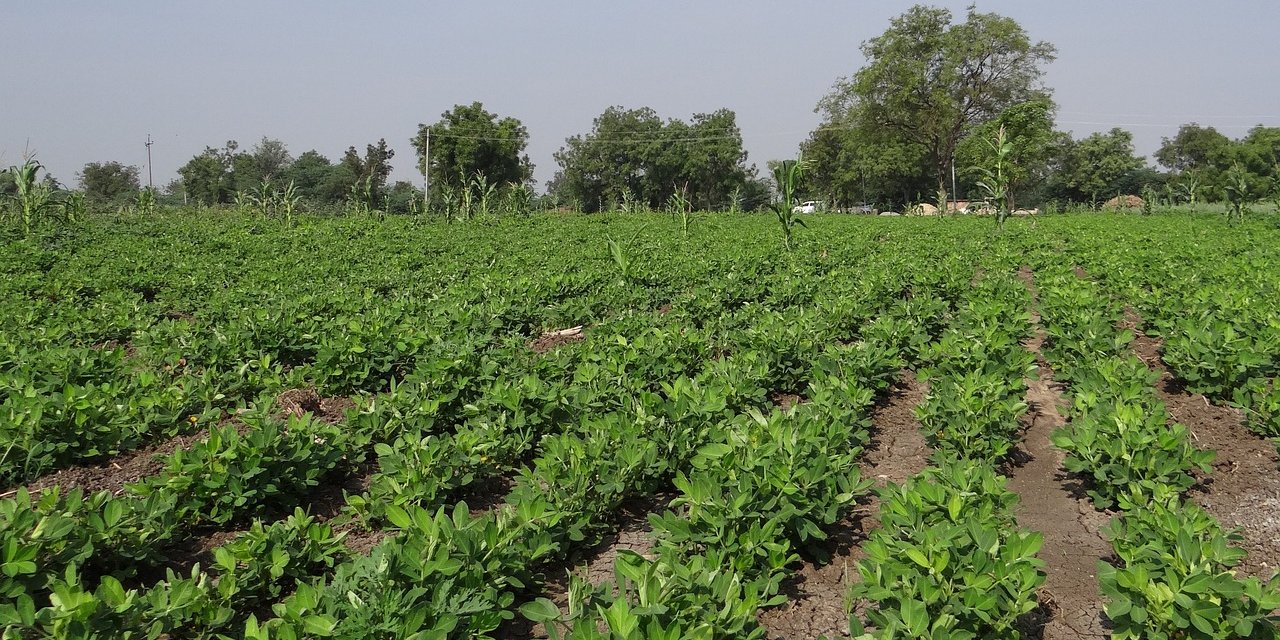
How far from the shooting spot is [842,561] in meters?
2.97

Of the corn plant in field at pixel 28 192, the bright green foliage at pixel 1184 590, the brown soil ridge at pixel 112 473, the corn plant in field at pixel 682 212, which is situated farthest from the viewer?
the corn plant in field at pixel 682 212

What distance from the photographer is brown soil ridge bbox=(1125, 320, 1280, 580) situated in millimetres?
2969

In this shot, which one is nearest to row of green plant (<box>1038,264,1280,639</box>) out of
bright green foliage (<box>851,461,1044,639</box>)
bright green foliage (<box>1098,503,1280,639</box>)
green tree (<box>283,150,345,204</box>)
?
bright green foliage (<box>1098,503,1280,639</box>)

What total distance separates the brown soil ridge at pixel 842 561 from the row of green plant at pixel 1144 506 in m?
0.84

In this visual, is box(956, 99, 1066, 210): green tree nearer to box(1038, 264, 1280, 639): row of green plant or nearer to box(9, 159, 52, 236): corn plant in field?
box(1038, 264, 1280, 639): row of green plant

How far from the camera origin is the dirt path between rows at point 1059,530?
2553 mm

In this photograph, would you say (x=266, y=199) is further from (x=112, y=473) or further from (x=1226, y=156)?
(x=1226, y=156)

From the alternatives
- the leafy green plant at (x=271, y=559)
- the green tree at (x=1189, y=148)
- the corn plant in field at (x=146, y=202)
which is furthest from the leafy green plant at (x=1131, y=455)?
the green tree at (x=1189, y=148)

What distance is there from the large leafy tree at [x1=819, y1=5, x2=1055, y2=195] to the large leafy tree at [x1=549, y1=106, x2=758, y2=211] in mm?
17968

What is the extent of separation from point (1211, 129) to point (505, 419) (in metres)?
98.7

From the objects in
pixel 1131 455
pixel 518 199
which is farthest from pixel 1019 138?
pixel 1131 455

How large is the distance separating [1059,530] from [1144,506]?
37 cm

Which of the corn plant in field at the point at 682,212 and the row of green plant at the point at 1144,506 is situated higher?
the corn plant in field at the point at 682,212

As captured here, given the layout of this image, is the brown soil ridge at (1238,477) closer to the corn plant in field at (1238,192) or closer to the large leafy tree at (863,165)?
the corn plant in field at (1238,192)
